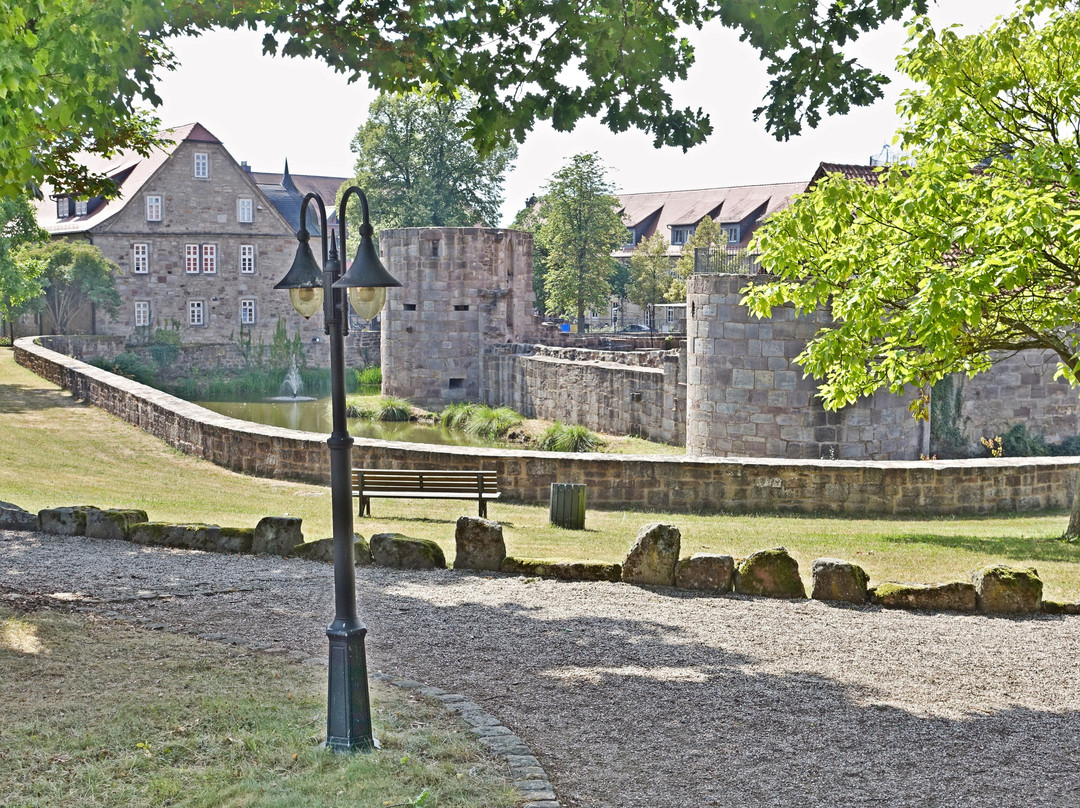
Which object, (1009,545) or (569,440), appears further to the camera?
(569,440)

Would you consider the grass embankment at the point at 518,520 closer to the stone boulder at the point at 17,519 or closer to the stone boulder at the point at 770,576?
the stone boulder at the point at 770,576

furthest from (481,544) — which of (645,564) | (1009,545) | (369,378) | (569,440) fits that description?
(369,378)

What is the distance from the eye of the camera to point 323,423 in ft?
112

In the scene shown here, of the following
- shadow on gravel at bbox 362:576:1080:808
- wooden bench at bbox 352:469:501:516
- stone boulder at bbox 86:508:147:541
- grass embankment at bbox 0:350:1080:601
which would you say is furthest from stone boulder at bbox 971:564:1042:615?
stone boulder at bbox 86:508:147:541

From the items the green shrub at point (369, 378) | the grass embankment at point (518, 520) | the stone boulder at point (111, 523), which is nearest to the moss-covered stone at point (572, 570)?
the grass embankment at point (518, 520)

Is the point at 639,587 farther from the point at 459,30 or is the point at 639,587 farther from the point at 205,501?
the point at 205,501

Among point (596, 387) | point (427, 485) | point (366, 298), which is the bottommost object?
point (427, 485)

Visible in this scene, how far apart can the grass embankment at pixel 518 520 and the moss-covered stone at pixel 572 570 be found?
0.19 metres

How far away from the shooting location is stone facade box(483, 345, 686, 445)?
26.6 metres

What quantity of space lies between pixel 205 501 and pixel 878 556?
8.47 meters

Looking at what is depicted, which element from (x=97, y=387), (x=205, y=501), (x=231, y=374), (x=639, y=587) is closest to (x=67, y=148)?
(x=205, y=501)

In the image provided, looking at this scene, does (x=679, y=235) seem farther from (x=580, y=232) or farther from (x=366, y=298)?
(x=366, y=298)

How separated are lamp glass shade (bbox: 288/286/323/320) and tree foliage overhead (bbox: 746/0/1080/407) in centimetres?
681

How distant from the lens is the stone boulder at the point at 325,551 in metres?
11.1
